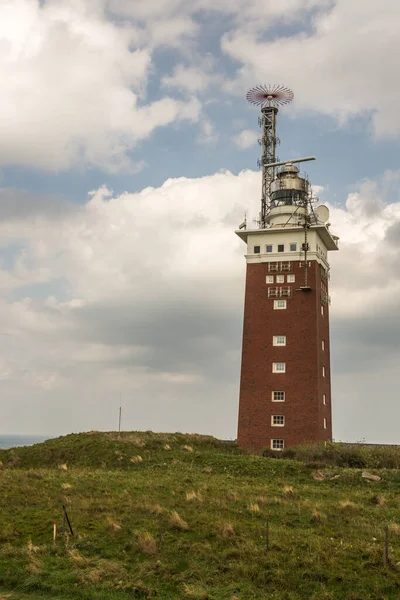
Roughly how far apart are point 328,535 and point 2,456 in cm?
3457

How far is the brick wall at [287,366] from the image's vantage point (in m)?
54.4

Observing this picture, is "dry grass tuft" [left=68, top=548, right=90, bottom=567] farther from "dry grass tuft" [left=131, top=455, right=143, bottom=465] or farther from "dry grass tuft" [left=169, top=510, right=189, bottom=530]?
"dry grass tuft" [left=131, top=455, right=143, bottom=465]

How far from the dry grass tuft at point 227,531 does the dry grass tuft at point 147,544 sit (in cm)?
269

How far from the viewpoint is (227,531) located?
25172 millimetres

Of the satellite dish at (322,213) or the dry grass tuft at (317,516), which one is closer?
the dry grass tuft at (317,516)

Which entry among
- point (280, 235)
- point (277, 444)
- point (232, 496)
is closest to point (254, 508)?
point (232, 496)

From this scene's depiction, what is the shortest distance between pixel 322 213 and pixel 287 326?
12112mm

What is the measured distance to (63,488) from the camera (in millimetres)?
34531

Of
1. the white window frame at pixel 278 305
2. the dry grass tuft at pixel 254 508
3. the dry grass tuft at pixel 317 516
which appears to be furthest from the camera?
the white window frame at pixel 278 305

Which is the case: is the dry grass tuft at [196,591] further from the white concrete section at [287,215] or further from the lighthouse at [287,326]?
the white concrete section at [287,215]

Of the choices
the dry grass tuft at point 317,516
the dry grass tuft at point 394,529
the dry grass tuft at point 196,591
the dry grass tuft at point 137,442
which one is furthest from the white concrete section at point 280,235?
the dry grass tuft at point 196,591

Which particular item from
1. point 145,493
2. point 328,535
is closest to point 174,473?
point 145,493

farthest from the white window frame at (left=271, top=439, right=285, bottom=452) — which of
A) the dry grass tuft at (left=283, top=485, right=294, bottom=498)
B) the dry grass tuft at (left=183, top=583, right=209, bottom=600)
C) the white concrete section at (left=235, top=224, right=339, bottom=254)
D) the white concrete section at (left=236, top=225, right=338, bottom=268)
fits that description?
the dry grass tuft at (left=183, top=583, right=209, bottom=600)

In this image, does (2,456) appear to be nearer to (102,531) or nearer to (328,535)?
(102,531)
